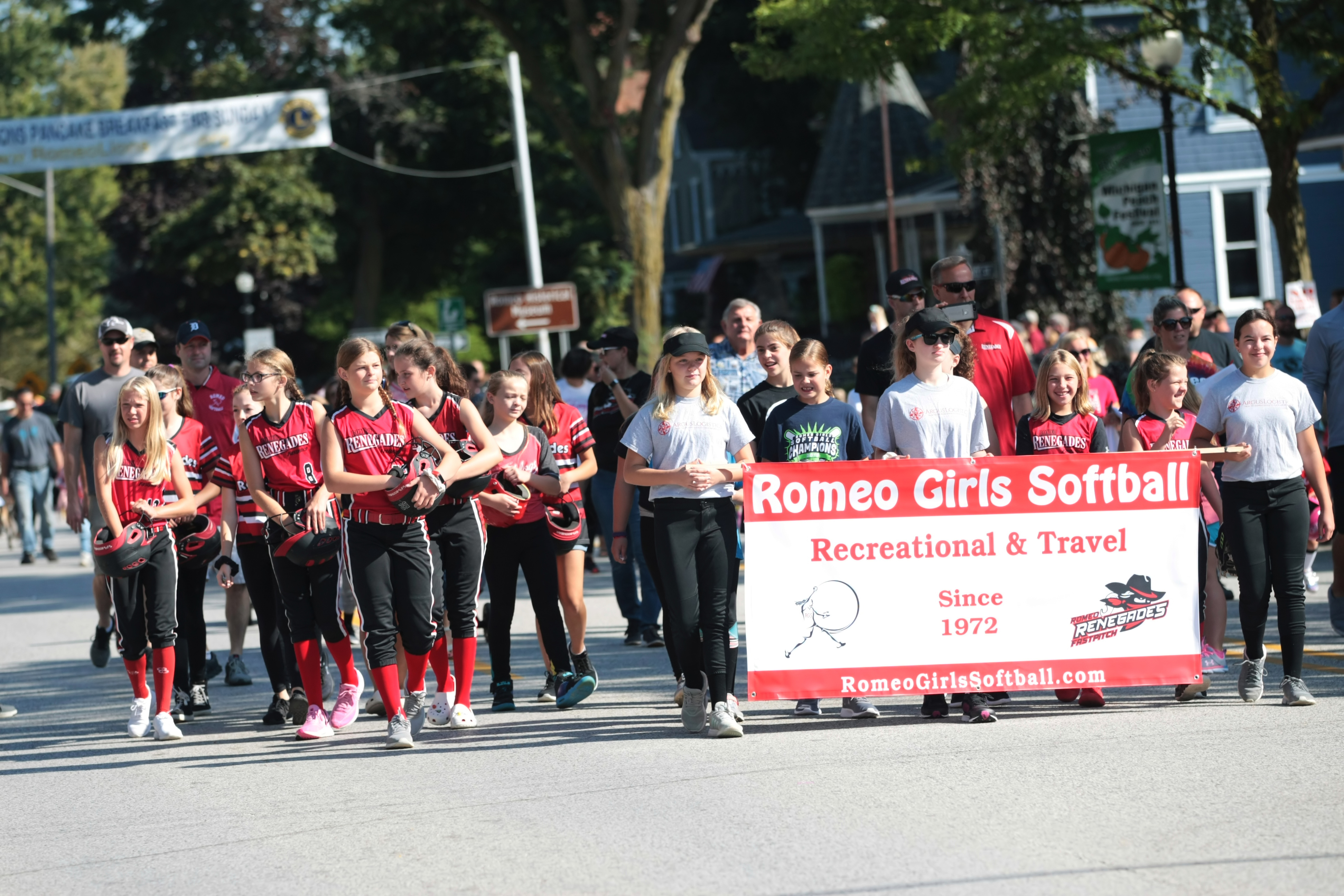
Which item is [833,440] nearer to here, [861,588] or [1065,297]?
[861,588]

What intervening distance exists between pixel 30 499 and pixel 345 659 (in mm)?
14105

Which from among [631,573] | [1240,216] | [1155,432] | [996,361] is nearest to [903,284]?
[996,361]

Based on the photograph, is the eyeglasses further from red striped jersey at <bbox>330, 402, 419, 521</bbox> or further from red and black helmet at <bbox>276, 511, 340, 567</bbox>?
red and black helmet at <bbox>276, 511, 340, 567</bbox>

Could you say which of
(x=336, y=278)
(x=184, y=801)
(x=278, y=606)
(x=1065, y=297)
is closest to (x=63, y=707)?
(x=278, y=606)

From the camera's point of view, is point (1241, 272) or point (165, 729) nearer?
point (165, 729)

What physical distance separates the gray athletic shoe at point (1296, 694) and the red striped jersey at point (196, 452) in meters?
5.76

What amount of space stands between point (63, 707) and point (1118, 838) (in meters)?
6.90

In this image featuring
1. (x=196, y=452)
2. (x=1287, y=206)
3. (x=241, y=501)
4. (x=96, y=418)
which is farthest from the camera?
(x=1287, y=206)

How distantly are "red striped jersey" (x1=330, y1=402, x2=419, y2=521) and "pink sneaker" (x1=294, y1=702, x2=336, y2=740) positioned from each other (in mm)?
1265

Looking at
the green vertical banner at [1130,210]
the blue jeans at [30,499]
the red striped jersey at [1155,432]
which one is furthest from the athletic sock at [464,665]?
the blue jeans at [30,499]

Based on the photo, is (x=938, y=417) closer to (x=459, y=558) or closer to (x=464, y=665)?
(x=459, y=558)

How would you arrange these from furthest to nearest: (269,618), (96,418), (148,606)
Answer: (96,418), (269,618), (148,606)

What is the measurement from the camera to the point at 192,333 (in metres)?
10.5

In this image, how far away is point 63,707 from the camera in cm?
1028
